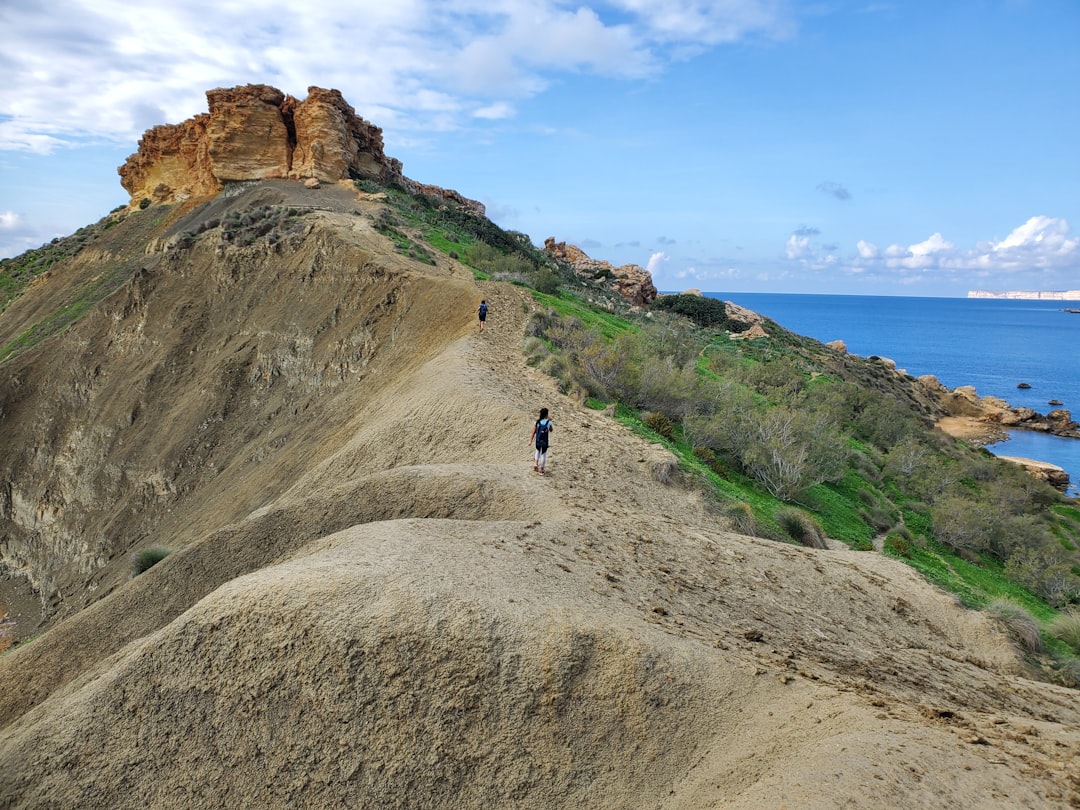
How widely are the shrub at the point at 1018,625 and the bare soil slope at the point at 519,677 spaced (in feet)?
1.73

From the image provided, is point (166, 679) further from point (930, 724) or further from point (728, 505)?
point (728, 505)

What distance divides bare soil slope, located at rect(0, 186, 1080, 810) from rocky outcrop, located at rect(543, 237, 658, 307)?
4944 centimetres

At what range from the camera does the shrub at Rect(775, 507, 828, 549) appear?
46.3 ft

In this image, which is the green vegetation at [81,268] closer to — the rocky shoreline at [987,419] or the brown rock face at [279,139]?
the brown rock face at [279,139]

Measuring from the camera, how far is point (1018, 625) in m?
10.6

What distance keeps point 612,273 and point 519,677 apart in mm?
58900

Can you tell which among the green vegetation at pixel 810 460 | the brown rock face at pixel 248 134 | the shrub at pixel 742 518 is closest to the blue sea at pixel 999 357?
the green vegetation at pixel 810 460

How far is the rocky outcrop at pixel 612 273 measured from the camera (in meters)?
59.9

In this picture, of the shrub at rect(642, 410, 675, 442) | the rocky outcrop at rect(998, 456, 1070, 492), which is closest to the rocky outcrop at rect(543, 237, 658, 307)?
the rocky outcrop at rect(998, 456, 1070, 492)

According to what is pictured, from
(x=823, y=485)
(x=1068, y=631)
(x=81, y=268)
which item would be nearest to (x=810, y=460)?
(x=823, y=485)

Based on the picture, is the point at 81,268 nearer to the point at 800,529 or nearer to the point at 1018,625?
the point at 800,529

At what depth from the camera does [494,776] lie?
19.0 feet

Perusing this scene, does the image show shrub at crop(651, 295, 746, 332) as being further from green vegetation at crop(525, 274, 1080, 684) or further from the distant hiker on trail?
the distant hiker on trail

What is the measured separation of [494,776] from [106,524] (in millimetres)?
26335
